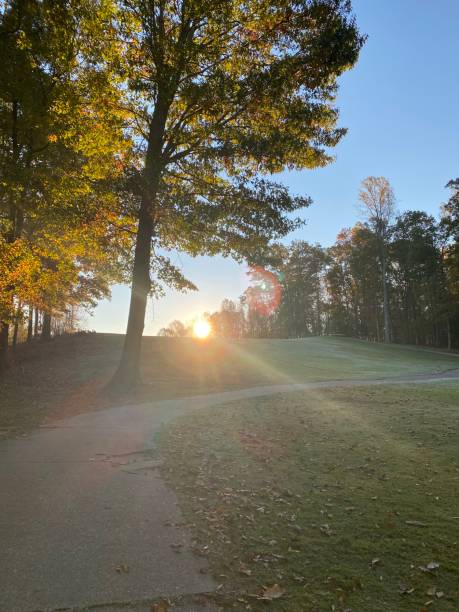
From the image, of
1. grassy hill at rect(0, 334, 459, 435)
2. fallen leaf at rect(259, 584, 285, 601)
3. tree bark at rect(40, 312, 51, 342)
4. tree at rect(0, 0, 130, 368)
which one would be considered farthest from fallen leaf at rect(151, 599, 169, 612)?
tree bark at rect(40, 312, 51, 342)

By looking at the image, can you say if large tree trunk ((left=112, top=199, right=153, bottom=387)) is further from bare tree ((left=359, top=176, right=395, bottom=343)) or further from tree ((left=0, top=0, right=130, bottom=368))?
bare tree ((left=359, top=176, right=395, bottom=343))

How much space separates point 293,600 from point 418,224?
5354 cm

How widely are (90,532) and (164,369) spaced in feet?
50.2

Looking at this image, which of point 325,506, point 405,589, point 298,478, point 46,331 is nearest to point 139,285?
point 298,478

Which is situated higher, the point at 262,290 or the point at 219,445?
the point at 262,290

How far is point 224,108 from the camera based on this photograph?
12641 millimetres

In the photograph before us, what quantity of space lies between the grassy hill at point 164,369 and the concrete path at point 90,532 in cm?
305

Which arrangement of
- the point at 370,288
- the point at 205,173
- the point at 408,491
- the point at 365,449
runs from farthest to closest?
1. the point at 370,288
2. the point at 205,173
3. the point at 365,449
4. the point at 408,491

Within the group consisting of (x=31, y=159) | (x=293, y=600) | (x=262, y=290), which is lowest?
(x=293, y=600)

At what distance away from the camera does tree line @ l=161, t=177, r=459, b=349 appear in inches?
1724

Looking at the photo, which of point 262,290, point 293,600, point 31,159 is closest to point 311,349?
point 31,159

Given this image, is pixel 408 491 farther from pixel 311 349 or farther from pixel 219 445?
pixel 311 349

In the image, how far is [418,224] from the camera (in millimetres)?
50438

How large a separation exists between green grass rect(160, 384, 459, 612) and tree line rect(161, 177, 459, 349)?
94.8 feet
